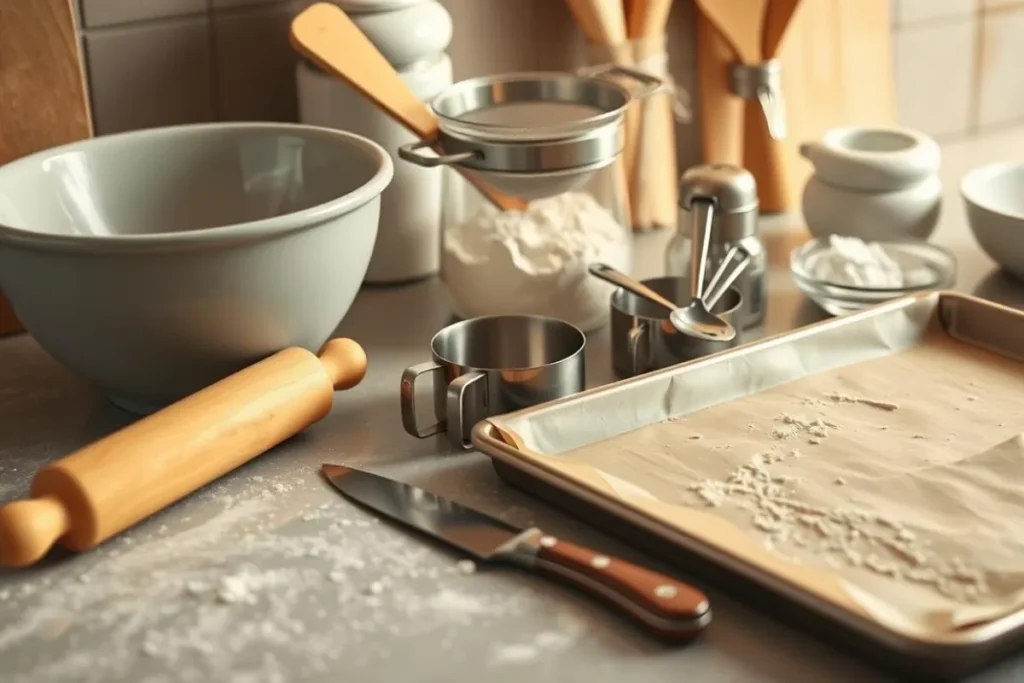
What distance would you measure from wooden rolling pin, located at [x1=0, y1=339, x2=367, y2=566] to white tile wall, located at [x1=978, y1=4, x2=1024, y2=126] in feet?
2.99

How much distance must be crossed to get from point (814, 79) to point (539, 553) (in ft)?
2.37

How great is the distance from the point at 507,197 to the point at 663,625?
409 mm

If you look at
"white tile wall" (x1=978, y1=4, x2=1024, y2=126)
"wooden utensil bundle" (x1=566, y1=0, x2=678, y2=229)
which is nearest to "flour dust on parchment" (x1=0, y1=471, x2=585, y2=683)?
"wooden utensil bundle" (x1=566, y1=0, x2=678, y2=229)

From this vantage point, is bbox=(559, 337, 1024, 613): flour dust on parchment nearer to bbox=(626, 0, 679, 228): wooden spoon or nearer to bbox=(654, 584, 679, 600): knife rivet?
bbox=(654, 584, 679, 600): knife rivet

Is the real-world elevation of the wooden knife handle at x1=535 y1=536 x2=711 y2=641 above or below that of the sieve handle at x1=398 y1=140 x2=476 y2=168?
below

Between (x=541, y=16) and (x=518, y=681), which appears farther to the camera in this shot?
(x=541, y=16)

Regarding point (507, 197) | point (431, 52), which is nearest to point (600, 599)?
point (507, 197)

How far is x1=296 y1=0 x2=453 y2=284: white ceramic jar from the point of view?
93 centimetres

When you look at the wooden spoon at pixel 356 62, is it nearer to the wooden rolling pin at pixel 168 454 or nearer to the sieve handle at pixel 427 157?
the sieve handle at pixel 427 157

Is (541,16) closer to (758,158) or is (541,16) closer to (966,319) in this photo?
(758,158)

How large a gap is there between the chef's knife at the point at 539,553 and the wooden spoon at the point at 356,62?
0.26 meters

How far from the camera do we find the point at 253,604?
0.60 m

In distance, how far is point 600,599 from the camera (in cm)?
59

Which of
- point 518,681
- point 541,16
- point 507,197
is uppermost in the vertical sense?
point 541,16
